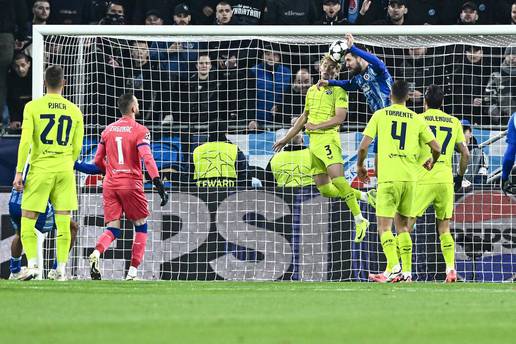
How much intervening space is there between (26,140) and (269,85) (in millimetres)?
5948

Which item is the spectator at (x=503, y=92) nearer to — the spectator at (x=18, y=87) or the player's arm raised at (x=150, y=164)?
the player's arm raised at (x=150, y=164)

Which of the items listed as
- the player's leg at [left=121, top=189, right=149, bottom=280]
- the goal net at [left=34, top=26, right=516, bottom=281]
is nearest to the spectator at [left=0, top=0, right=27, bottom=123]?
the goal net at [left=34, top=26, right=516, bottom=281]

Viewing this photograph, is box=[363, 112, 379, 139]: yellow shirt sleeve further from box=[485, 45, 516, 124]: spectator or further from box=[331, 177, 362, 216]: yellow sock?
→ box=[485, 45, 516, 124]: spectator

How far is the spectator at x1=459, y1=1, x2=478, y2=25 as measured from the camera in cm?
1904

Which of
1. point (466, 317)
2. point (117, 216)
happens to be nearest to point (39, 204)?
point (117, 216)

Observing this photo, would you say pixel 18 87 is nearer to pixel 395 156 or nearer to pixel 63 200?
pixel 63 200

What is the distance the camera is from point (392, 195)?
47.6ft

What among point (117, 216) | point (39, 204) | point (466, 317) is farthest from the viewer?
point (117, 216)

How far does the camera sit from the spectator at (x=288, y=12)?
19656mm

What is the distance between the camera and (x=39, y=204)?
13484 mm

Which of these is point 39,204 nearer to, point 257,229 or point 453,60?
point 257,229

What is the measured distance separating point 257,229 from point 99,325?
9.62 meters

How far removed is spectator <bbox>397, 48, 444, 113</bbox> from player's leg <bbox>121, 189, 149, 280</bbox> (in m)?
5.02

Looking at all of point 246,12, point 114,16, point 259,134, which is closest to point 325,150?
point 259,134
